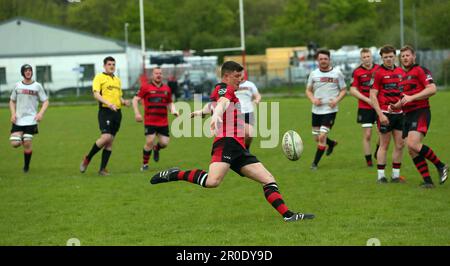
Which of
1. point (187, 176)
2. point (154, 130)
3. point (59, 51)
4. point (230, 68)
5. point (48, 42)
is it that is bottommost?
point (187, 176)

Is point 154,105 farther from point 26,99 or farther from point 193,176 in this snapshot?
point 193,176

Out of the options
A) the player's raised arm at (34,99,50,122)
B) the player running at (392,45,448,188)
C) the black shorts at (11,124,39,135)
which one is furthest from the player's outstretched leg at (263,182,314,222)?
the black shorts at (11,124,39,135)

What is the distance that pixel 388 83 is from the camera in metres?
11.9

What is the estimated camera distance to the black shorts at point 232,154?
8.93 meters

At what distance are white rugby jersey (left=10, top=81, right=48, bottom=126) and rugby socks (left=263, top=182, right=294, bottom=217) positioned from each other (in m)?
7.17

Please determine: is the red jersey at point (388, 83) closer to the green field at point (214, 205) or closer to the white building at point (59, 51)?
the green field at point (214, 205)

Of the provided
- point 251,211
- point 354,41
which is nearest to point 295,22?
point 354,41

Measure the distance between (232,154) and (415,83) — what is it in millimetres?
3639

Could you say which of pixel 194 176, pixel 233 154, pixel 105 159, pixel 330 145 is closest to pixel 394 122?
pixel 330 145

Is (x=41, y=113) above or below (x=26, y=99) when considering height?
below

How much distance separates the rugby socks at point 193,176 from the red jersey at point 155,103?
6.07 meters

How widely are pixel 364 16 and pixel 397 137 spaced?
185 feet

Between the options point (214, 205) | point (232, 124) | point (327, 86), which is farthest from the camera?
point (327, 86)
